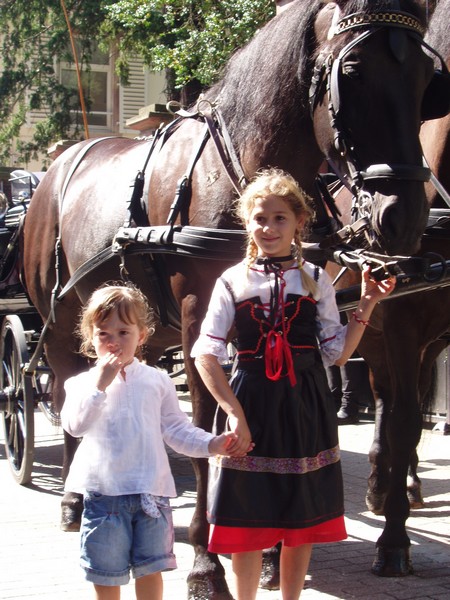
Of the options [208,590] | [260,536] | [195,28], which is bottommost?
[208,590]

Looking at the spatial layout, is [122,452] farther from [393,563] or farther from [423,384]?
[423,384]

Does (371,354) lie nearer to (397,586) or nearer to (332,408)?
(397,586)

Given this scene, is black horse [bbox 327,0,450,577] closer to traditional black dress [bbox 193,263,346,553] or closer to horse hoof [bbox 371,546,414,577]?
horse hoof [bbox 371,546,414,577]

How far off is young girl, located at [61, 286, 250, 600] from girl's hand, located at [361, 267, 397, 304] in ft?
2.31

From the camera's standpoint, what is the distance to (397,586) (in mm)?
4277

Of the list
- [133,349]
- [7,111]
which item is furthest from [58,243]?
[7,111]

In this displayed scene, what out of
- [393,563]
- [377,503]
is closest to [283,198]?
[393,563]

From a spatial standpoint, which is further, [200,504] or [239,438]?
[200,504]

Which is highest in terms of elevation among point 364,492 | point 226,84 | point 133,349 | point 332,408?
point 226,84

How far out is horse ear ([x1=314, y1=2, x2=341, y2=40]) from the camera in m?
3.80

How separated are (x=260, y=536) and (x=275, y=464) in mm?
261

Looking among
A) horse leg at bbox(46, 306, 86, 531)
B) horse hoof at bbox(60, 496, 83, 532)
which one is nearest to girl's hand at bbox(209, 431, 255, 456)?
horse hoof at bbox(60, 496, 83, 532)

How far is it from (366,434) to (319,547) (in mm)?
4557

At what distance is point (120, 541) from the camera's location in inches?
120
